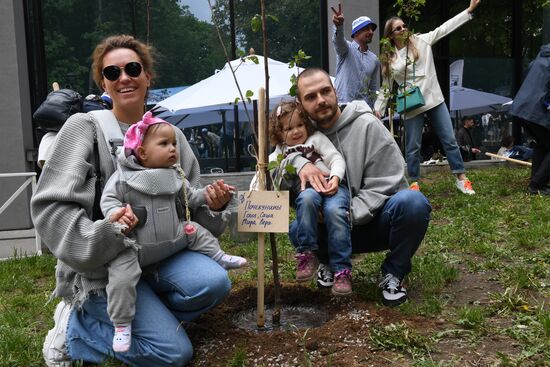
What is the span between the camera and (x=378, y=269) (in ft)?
13.1

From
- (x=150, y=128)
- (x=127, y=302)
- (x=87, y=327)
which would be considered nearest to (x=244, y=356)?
(x=127, y=302)

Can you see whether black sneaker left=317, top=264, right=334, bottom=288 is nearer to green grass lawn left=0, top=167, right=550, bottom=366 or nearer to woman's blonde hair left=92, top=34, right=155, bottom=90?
green grass lawn left=0, top=167, right=550, bottom=366

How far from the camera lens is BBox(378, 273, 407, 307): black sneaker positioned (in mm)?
3132

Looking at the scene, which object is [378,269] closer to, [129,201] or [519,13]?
[129,201]

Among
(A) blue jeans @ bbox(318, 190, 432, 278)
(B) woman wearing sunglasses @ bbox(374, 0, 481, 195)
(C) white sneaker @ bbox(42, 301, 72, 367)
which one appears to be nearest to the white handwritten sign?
(A) blue jeans @ bbox(318, 190, 432, 278)

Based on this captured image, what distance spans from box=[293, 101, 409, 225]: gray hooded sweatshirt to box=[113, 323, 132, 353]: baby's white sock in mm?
1260

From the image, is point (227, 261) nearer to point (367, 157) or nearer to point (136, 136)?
point (136, 136)

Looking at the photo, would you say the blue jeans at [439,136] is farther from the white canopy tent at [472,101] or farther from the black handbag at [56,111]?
the white canopy tent at [472,101]

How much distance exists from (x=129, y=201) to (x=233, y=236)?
288cm

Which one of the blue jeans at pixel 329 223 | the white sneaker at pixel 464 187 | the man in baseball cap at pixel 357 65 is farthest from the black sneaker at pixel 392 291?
the white sneaker at pixel 464 187

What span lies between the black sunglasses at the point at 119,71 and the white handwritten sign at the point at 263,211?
0.81 m

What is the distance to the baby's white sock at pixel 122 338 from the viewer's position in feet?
8.09

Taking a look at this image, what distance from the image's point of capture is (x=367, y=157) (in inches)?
127

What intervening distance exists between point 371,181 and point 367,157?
140 millimetres
